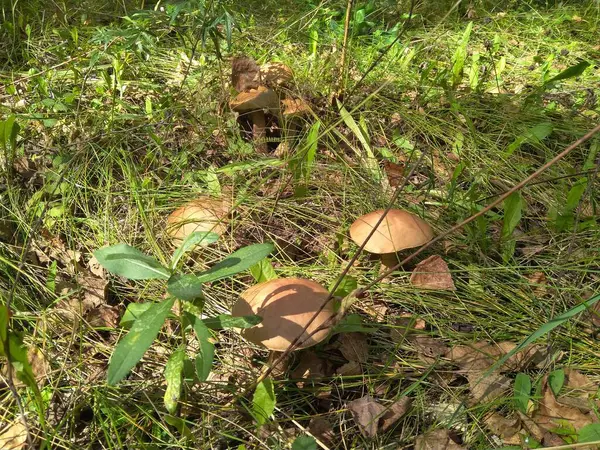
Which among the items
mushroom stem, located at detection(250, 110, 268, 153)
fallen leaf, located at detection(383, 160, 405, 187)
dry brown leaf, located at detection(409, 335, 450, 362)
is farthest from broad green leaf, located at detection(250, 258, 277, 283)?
mushroom stem, located at detection(250, 110, 268, 153)

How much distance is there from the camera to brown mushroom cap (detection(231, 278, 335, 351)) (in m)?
1.46

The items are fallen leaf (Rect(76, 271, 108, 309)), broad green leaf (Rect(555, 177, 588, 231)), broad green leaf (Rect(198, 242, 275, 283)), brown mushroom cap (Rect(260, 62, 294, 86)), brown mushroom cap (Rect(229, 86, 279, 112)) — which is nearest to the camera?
broad green leaf (Rect(198, 242, 275, 283))

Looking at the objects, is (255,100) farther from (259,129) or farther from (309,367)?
(309,367)

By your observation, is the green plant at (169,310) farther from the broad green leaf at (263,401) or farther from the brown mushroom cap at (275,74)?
the brown mushroom cap at (275,74)

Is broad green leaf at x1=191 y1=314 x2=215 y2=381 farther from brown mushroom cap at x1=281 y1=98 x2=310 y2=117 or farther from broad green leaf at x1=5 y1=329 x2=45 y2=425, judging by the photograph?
brown mushroom cap at x1=281 y1=98 x2=310 y2=117

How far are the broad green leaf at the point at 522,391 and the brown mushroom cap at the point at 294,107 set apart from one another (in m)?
Answer: 1.68

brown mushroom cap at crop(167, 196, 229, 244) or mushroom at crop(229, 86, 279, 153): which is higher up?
mushroom at crop(229, 86, 279, 153)

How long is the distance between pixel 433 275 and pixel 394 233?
25 centimetres

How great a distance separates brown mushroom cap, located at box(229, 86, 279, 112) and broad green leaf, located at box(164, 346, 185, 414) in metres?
1.61

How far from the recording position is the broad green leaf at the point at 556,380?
5.30 feet

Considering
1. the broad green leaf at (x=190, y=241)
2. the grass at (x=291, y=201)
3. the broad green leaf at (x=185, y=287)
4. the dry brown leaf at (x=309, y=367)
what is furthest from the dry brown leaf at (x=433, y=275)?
the broad green leaf at (x=185, y=287)

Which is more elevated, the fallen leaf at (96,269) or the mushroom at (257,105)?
the mushroom at (257,105)

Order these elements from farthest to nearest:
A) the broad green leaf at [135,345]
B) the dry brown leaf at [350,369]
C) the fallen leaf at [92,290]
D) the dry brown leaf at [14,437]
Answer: the fallen leaf at [92,290], the dry brown leaf at [350,369], the dry brown leaf at [14,437], the broad green leaf at [135,345]

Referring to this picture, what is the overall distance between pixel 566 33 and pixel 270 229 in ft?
10.5
